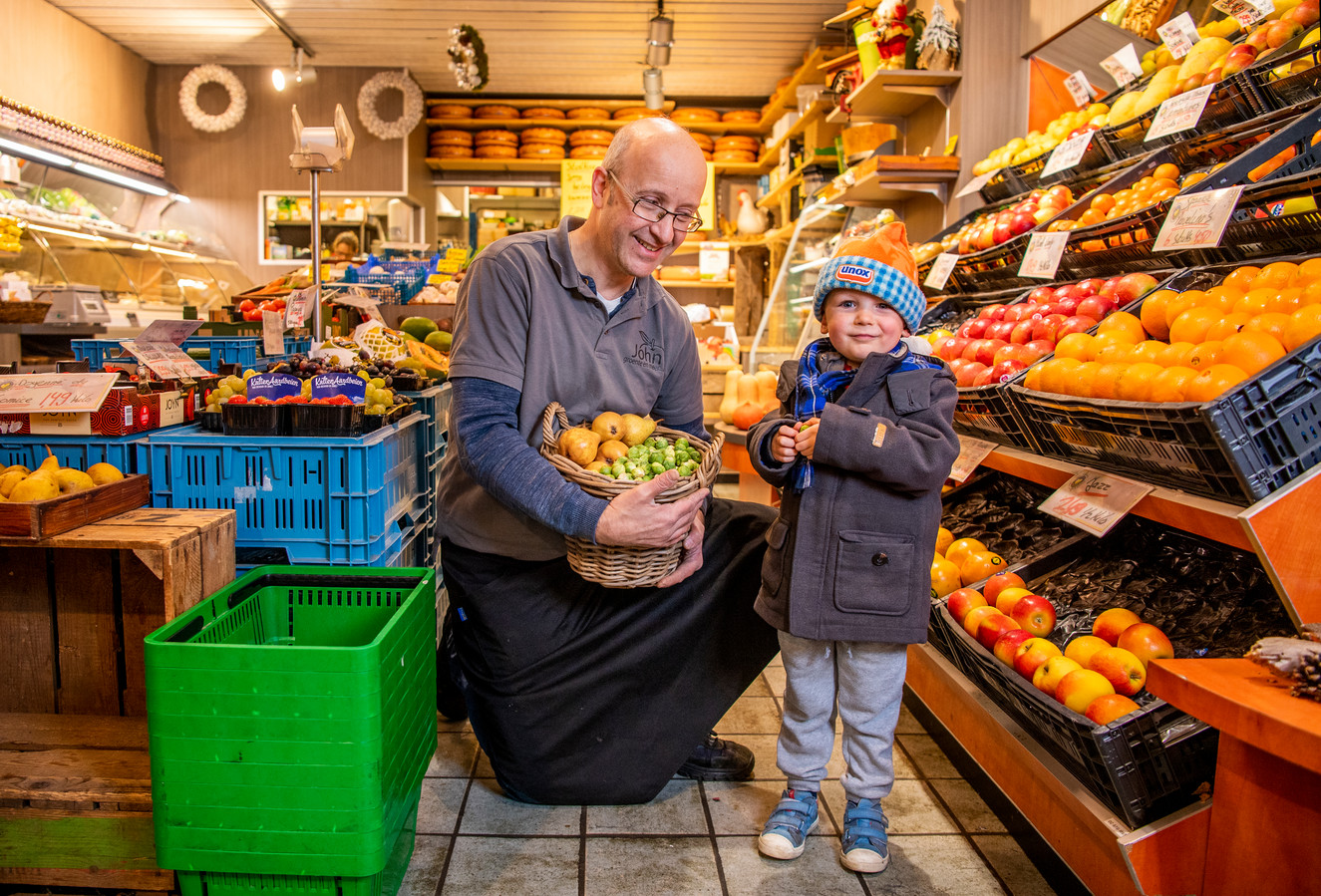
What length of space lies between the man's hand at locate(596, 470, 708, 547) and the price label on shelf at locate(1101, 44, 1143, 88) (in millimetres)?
2809

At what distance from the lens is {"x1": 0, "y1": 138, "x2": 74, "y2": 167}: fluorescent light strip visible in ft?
20.7

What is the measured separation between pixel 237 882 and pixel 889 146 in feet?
14.2

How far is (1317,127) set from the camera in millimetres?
2166

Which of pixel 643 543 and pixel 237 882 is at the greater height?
pixel 643 543

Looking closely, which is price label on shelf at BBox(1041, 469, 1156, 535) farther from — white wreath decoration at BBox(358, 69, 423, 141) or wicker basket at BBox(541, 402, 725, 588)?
white wreath decoration at BBox(358, 69, 423, 141)

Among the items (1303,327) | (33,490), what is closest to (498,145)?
(33,490)

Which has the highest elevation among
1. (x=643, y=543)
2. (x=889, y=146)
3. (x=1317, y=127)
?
(x=889, y=146)

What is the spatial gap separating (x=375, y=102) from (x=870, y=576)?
882 cm

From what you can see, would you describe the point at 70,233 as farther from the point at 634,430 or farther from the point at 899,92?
the point at 634,430

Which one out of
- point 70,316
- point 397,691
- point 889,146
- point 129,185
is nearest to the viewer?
point 397,691

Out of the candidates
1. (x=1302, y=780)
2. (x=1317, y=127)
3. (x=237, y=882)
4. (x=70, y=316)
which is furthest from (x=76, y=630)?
(x=70, y=316)

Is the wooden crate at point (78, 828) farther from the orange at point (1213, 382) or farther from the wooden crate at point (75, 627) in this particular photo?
the orange at point (1213, 382)

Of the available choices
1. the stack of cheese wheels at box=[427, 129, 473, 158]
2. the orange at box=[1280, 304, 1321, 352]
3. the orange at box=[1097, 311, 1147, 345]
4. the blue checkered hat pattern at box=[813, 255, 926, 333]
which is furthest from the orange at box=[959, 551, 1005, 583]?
the stack of cheese wheels at box=[427, 129, 473, 158]

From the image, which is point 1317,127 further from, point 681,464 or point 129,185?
point 129,185
